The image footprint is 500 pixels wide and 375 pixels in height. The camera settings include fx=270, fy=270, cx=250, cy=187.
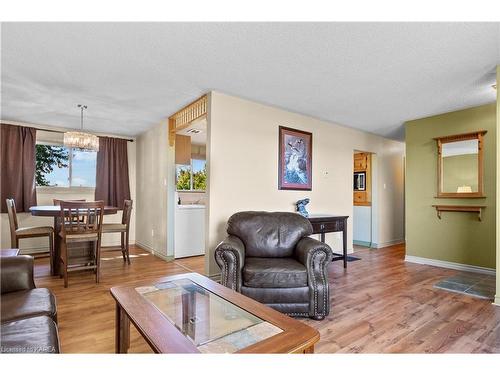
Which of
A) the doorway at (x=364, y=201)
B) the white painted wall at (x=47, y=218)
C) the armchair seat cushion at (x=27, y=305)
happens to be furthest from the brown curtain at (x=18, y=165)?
the doorway at (x=364, y=201)

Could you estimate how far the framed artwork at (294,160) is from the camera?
4059 millimetres

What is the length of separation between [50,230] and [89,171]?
183 cm

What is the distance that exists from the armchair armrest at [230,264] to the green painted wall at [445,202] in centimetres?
354

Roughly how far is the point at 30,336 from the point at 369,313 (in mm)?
2436

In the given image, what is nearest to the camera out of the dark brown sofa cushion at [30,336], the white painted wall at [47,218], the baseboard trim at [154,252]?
the dark brown sofa cushion at [30,336]

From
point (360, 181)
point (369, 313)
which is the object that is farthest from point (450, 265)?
point (369, 313)

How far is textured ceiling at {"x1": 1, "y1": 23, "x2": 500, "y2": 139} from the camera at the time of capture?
6.84ft

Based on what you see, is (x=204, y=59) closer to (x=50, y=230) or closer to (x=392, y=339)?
(x=392, y=339)

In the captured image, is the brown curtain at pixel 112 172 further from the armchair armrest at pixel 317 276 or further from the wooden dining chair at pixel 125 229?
the armchair armrest at pixel 317 276

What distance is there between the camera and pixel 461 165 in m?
4.04

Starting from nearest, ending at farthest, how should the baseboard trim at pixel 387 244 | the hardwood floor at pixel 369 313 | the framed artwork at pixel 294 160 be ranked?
the hardwood floor at pixel 369 313 → the framed artwork at pixel 294 160 → the baseboard trim at pixel 387 244
